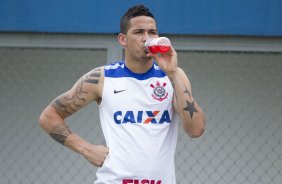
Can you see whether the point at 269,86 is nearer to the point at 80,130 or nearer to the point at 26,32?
the point at 80,130

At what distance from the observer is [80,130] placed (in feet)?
21.2

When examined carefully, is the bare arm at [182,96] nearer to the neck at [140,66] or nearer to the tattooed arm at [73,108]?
the neck at [140,66]

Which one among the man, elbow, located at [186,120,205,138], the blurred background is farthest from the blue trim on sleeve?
the blurred background

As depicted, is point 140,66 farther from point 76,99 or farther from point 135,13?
point 76,99

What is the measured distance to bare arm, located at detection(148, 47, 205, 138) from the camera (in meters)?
3.12

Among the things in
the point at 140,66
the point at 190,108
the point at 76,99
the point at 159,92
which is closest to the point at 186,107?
the point at 190,108

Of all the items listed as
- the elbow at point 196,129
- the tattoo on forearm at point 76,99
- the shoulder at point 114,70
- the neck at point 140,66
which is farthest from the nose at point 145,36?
the elbow at point 196,129

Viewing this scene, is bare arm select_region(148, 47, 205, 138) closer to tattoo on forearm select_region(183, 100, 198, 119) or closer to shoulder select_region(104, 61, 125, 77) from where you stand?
tattoo on forearm select_region(183, 100, 198, 119)

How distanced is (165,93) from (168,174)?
41 centimetres

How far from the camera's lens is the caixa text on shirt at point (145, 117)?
325 centimetres

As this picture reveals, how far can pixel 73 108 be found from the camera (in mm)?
3570

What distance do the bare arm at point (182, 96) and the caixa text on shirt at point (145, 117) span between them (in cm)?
9

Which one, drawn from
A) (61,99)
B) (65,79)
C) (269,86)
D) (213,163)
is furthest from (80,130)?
(61,99)

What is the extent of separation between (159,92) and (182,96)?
0.17 metres
